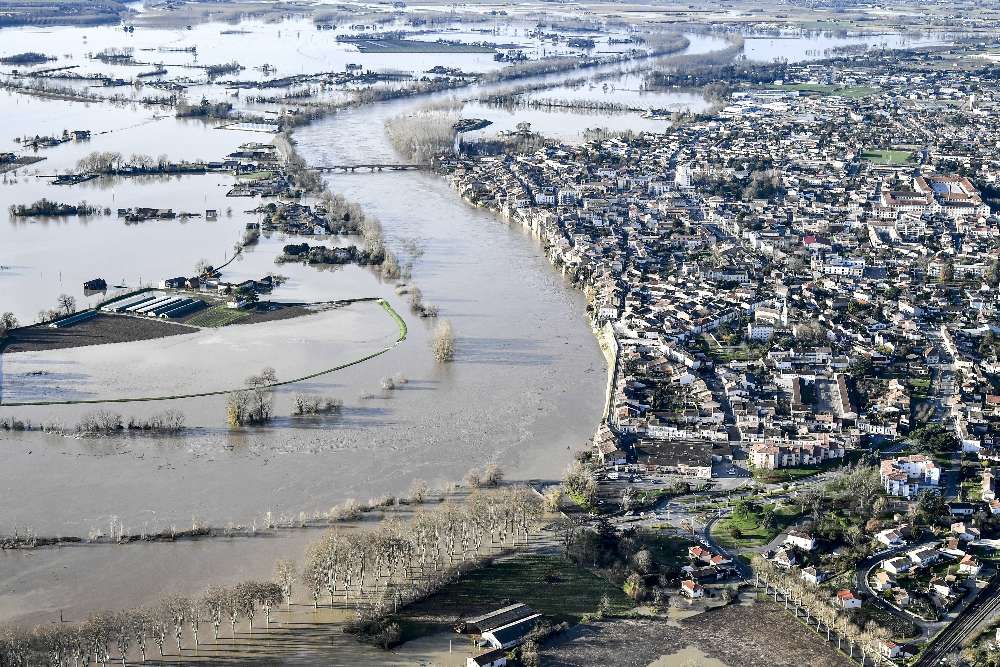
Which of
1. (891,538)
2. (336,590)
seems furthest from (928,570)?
(336,590)

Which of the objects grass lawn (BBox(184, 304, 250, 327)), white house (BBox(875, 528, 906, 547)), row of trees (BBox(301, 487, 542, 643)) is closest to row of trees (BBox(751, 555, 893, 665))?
white house (BBox(875, 528, 906, 547))

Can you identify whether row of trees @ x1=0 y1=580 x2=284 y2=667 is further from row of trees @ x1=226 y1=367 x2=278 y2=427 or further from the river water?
row of trees @ x1=226 y1=367 x2=278 y2=427

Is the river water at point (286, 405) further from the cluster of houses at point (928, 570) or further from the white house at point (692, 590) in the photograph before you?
the cluster of houses at point (928, 570)

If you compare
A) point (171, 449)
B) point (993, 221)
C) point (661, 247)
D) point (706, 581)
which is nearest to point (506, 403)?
point (171, 449)

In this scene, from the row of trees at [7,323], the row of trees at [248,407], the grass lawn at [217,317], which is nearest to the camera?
the row of trees at [248,407]

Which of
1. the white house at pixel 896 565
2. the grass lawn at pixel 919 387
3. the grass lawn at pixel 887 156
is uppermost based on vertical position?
the grass lawn at pixel 887 156

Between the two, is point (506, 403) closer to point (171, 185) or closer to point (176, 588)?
point (176, 588)

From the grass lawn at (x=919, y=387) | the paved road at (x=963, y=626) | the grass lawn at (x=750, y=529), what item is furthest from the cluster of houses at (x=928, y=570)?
the grass lawn at (x=919, y=387)
